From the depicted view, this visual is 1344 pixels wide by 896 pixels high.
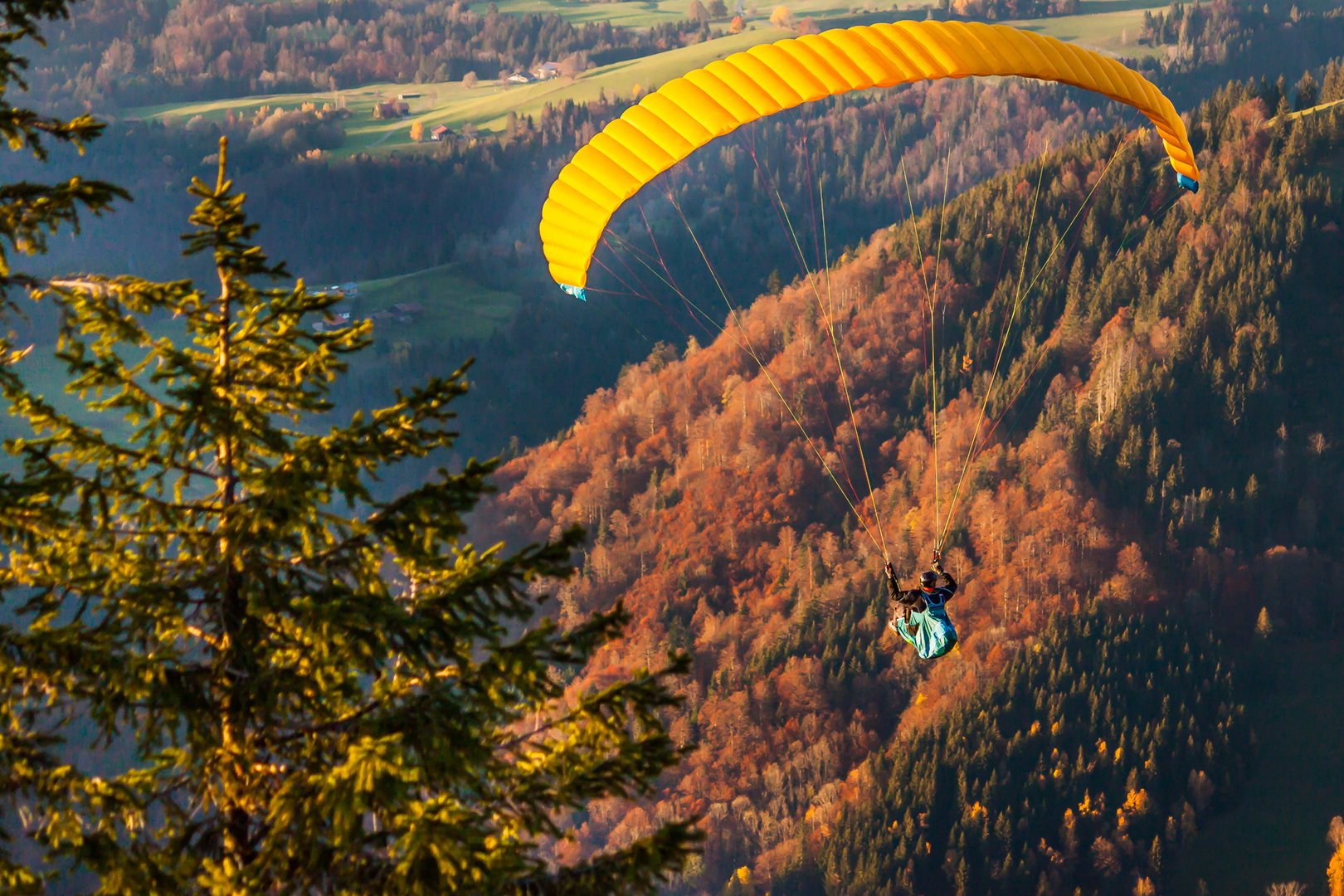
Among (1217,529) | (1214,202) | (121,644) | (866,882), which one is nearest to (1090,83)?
(121,644)

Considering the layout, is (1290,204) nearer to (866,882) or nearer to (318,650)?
(866,882)

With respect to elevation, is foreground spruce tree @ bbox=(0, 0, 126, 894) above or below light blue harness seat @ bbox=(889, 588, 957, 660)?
above

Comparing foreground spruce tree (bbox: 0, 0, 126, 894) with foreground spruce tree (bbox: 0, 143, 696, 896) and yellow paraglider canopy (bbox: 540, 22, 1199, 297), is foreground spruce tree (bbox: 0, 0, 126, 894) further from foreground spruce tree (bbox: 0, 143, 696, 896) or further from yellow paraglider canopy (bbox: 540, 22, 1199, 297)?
yellow paraglider canopy (bbox: 540, 22, 1199, 297)

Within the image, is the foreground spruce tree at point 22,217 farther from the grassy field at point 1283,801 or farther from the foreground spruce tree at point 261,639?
the grassy field at point 1283,801

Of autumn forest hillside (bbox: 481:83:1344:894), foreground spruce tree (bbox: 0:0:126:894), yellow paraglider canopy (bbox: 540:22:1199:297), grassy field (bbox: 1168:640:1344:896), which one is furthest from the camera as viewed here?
autumn forest hillside (bbox: 481:83:1344:894)

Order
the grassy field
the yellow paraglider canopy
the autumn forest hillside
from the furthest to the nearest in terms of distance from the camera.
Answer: the autumn forest hillside → the grassy field → the yellow paraglider canopy

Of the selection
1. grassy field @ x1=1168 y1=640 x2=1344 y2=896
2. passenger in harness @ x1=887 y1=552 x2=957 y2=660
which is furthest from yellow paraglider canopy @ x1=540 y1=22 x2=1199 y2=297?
grassy field @ x1=1168 y1=640 x2=1344 y2=896

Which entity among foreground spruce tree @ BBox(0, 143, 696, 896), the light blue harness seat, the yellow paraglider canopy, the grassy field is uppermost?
the yellow paraglider canopy
